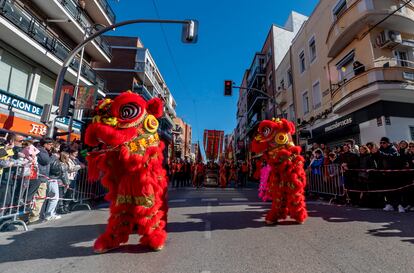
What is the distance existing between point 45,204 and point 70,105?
3769 mm

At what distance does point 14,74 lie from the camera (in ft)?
36.6

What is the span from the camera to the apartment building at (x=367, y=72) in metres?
9.81

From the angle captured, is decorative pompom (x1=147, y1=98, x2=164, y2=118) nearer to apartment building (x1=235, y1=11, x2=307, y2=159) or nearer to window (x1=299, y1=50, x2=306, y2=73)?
window (x1=299, y1=50, x2=306, y2=73)

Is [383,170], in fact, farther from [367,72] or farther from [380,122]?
[367,72]

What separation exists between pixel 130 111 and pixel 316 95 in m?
15.4

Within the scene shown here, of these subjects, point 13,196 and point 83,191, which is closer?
point 13,196

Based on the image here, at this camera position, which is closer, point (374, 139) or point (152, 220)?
point (152, 220)

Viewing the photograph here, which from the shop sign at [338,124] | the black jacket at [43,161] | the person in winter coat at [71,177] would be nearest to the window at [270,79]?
the shop sign at [338,124]

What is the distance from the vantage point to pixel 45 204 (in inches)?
205

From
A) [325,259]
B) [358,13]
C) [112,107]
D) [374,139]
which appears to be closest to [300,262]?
[325,259]

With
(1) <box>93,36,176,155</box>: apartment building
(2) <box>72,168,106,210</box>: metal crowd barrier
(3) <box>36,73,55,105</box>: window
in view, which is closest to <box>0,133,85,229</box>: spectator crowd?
(2) <box>72,168,106,210</box>: metal crowd barrier

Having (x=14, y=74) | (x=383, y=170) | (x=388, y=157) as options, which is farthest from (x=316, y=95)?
(x=14, y=74)

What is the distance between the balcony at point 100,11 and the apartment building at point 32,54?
80 centimetres

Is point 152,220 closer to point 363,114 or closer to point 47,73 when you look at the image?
point 363,114
